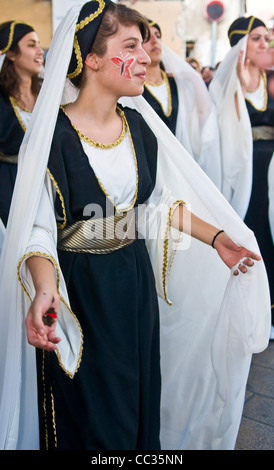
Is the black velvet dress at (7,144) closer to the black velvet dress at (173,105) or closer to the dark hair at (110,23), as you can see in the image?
the black velvet dress at (173,105)

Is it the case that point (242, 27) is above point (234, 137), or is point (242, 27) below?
above

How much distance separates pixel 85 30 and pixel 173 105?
2.76m

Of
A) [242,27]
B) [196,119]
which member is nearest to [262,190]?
[196,119]

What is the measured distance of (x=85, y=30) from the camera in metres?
1.89

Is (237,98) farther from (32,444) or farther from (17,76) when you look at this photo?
(32,444)

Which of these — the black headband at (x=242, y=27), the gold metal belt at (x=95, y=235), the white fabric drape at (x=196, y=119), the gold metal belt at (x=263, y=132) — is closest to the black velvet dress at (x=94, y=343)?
the gold metal belt at (x=95, y=235)

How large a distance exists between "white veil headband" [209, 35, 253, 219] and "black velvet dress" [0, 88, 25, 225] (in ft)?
5.23

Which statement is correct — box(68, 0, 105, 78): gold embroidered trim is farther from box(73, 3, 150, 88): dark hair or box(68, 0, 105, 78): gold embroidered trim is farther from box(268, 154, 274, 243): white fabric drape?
box(268, 154, 274, 243): white fabric drape

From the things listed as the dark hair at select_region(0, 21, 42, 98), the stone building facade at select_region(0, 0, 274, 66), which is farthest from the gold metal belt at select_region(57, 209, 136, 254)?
the stone building facade at select_region(0, 0, 274, 66)

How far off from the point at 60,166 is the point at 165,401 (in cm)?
127

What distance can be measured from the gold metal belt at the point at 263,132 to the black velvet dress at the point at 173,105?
0.63 m

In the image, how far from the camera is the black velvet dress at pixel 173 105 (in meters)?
4.48

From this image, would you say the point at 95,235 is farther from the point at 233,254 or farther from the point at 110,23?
the point at 110,23

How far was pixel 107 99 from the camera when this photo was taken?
197cm
